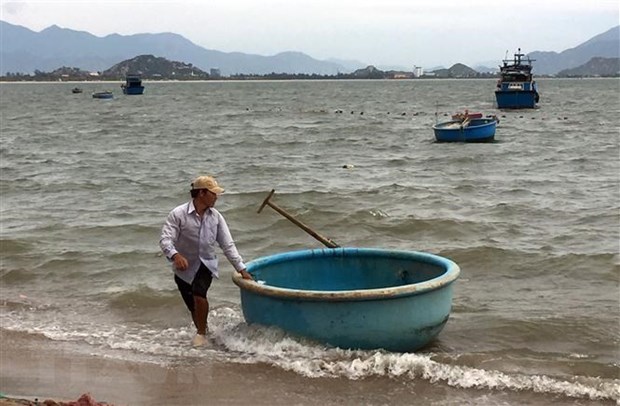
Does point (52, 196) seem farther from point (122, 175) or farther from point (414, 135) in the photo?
point (414, 135)

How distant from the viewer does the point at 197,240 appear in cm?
661

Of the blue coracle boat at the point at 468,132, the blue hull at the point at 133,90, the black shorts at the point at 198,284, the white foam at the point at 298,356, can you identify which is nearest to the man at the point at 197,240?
the black shorts at the point at 198,284

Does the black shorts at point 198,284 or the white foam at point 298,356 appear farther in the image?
the black shorts at point 198,284

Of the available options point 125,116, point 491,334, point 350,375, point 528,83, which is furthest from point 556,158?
point 125,116

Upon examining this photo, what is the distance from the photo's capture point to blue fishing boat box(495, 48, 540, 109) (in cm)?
4990

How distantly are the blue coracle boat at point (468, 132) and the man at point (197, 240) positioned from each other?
21.7 m

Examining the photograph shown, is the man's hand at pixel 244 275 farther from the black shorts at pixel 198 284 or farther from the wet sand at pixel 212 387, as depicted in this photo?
the wet sand at pixel 212 387

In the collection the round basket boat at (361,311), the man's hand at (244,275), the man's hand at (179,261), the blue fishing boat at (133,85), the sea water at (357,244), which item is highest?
the blue fishing boat at (133,85)

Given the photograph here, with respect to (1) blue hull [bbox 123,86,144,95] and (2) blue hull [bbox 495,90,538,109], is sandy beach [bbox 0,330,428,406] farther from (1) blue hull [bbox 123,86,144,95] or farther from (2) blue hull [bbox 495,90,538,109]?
(1) blue hull [bbox 123,86,144,95]

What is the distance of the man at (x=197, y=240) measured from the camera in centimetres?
650

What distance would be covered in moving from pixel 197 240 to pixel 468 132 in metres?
22.1

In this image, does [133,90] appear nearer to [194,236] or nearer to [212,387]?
[194,236]

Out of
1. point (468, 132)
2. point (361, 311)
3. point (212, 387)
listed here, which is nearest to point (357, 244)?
point (361, 311)

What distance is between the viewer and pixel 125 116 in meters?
52.7
